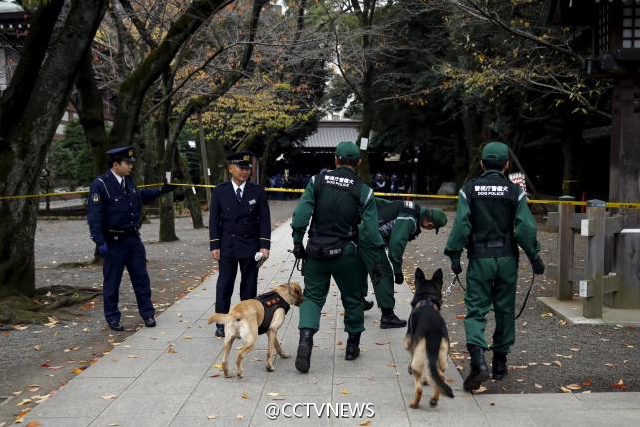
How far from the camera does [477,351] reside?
5.37m

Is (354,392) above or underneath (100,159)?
underneath

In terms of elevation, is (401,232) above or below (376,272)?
above

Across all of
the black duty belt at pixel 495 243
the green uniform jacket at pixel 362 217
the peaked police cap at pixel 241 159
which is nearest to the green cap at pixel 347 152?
the green uniform jacket at pixel 362 217

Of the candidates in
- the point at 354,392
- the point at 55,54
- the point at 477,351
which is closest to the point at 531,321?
the point at 477,351

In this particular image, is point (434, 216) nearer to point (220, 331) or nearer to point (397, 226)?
point (397, 226)

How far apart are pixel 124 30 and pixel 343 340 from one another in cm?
1104

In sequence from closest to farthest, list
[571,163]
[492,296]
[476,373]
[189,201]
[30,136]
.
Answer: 1. [476,373]
2. [492,296]
3. [30,136]
4. [189,201]
5. [571,163]

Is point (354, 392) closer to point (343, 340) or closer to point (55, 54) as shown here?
point (343, 340)

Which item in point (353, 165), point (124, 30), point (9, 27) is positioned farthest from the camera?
point (9, 27)

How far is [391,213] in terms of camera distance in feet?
24.0

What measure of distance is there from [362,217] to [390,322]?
6.67 feet

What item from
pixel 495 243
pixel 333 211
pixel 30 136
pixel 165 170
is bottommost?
pixel 495 243

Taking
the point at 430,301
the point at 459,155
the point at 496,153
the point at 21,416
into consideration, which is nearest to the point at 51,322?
the point at 21,416

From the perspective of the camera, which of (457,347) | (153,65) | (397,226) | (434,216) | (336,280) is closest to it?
(336,280)
